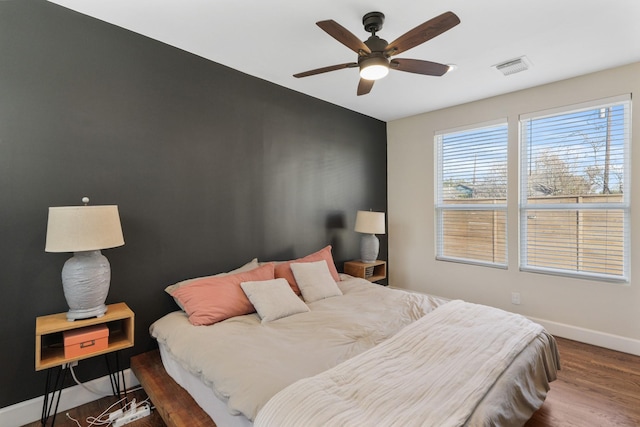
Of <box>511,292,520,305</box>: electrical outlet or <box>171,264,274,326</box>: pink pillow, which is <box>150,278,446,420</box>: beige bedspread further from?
<box>511,292,520,305</box>: electrical outlet

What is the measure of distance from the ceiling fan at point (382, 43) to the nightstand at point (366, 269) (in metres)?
2.27

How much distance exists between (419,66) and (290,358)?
6.72ft

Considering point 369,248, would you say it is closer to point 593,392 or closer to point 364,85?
point 364,85

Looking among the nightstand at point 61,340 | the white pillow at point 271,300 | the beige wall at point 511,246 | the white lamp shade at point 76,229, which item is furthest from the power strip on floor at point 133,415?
the beige wall at point 511,246

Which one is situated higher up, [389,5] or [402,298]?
[389,5]

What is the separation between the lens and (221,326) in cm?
209

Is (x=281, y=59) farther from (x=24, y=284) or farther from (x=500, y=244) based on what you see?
(x=500, y=244)

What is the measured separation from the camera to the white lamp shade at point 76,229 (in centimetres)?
175

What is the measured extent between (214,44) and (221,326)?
2201mm

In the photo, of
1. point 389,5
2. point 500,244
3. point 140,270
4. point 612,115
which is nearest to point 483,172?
point 500,244

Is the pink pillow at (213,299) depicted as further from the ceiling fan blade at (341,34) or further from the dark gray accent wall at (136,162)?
the ceiling fan blade at (341,34)

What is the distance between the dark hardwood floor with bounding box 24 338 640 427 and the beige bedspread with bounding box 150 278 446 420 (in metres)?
0.61

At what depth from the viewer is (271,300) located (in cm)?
236

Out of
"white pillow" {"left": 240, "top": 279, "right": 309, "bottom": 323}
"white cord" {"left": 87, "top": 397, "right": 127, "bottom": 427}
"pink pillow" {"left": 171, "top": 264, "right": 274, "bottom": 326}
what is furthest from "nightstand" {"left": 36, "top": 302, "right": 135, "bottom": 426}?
"white pillow" {"left": 240, "top": 279, "right": 309, "bottom": 323}
